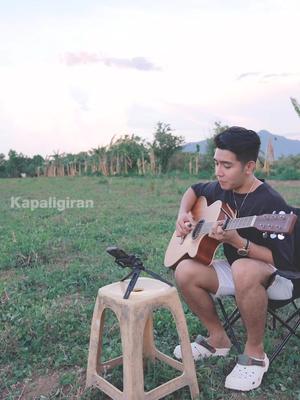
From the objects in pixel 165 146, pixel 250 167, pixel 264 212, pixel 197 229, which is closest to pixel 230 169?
pixel 250 167

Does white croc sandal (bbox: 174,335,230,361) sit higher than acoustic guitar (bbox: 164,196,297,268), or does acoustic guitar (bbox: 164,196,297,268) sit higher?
acoustic guitar (bbox: 164,196,297,268)

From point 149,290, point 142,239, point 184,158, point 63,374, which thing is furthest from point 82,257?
point 184,158

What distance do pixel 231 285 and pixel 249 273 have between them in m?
0.28

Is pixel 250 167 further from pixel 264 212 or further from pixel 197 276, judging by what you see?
pixel 197 276

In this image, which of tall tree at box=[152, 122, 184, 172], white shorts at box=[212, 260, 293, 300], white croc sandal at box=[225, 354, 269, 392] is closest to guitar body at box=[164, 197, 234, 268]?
white shorts at box=[212, 260, 293, 300]

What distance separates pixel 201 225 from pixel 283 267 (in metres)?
0.56

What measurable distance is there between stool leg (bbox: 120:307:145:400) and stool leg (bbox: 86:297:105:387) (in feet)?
0.85

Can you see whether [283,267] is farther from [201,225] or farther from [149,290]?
[149,290]

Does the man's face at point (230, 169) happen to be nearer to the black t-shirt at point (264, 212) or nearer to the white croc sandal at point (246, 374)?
the black t-shirt at point (264, 212)

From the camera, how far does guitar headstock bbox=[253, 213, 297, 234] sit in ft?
7.98

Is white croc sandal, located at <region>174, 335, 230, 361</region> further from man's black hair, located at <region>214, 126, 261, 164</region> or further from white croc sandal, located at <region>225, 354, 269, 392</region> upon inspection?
man's black hair, located at <region>214, 126, 261, 164</region>

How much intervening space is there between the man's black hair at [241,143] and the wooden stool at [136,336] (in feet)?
2.81

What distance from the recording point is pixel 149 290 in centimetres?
254

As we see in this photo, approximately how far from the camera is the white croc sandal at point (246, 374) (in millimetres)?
2682
